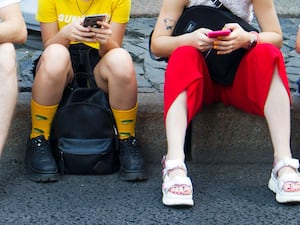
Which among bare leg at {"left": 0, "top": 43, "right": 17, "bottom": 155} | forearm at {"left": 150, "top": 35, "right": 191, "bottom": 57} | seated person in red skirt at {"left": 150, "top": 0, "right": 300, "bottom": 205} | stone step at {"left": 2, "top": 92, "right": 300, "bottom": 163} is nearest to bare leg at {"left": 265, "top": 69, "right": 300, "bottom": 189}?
seated person in red skirt at {"left": 150, "top": 0, "right": 300, "bottom": 205}

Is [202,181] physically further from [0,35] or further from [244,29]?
[0,35]

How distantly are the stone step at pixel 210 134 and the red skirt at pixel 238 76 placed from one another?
18cm

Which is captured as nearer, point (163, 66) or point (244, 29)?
point (244, 29)

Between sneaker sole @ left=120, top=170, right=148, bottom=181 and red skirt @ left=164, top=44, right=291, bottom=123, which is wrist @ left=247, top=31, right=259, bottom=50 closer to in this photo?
red skirt @ left=164, top=44, right=291, bottom=123

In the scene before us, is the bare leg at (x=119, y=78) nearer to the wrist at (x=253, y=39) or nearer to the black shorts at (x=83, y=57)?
the black shorts at (x=83, y=57)

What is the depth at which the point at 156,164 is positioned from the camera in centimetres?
359

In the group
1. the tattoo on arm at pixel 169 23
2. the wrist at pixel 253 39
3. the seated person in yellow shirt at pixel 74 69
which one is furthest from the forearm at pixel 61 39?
the wrist at pixel 253 39

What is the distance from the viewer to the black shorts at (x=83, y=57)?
3.48 metres

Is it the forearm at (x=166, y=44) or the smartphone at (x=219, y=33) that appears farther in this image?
the forearm at (x=166, y=44)

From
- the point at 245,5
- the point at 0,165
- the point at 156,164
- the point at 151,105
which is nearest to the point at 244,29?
the point at 245,5

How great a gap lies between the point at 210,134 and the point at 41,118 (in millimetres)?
869

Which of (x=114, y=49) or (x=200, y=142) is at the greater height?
(x=114, y=49)

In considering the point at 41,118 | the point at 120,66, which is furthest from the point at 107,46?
the point at 41,118

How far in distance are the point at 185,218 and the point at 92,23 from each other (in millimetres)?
996
